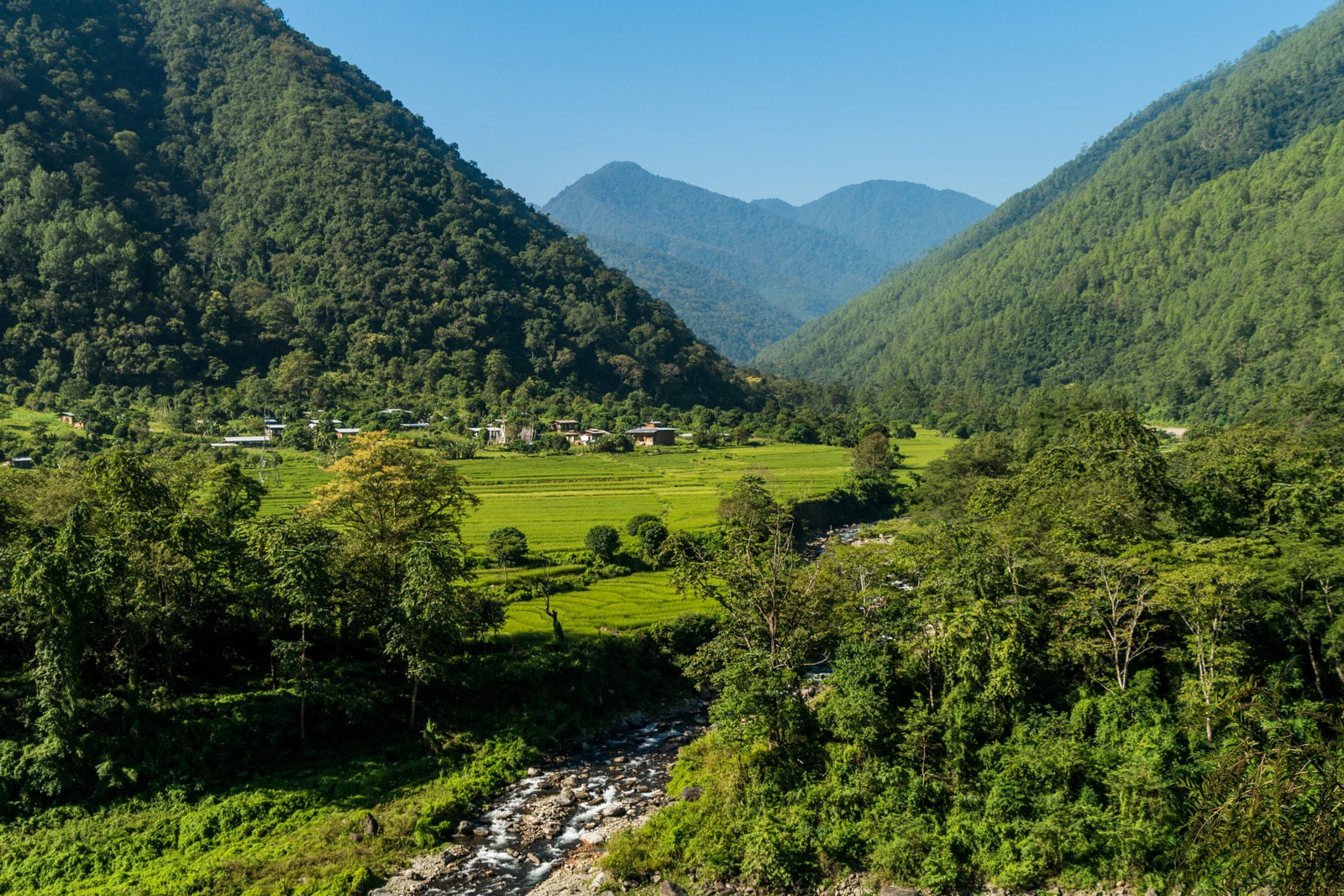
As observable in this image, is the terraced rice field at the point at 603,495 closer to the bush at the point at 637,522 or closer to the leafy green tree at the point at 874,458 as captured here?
the bush at the point at 637,522

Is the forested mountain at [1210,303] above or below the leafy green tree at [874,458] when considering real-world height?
above

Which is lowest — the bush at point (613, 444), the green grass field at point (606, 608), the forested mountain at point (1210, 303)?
the green grass field at point (606, 608)

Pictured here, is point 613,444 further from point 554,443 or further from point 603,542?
point 603,542

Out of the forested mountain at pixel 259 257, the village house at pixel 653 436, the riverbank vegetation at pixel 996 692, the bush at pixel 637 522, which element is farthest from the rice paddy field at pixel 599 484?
the forested mountain at pixel 259 257

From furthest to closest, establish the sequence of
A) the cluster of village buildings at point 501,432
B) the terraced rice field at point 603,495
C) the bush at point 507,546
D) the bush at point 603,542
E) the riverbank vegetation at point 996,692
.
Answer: the cluster of village buildings at point 501,432, the bush at point 603,542, the bush at point 507,546, the terraced rice field at point 603,495, the riverbank vegetation at point 996,692

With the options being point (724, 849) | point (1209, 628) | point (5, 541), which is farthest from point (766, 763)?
point (5, 541)

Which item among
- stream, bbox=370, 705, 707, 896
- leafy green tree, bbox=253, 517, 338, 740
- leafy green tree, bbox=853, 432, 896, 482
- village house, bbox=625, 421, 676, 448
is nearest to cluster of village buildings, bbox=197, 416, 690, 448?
village house, bbox=625, 421, 676, 448

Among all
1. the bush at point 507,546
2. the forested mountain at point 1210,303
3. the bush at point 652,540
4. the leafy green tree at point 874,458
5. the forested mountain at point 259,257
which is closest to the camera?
the bush at point 507,546

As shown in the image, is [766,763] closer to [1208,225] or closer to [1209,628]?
[1209,628]
